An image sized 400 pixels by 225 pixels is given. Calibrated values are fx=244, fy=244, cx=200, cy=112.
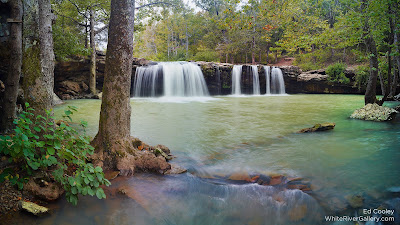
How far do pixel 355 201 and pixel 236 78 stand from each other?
21816 millimetres

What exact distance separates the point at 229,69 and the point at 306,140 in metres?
18.2

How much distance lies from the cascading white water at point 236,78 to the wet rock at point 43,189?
2229 centimetres

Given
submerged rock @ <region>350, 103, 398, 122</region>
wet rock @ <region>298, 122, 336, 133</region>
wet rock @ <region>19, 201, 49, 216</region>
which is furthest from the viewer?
submerged rock @ <region>350, 103, 398, 122</region>

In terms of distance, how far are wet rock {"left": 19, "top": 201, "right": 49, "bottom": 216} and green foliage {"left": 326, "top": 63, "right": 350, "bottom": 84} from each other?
24.4 meters

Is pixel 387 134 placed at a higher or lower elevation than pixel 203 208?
higher

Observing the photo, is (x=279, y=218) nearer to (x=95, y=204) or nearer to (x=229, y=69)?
(x=95, y=204)

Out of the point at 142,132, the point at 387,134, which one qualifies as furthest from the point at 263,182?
the point at 387,134

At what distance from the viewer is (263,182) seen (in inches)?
156

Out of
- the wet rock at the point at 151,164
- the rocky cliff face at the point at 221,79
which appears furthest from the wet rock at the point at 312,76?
the wet rock at the point at 151,164

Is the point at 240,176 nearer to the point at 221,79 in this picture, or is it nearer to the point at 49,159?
the point at 49,159

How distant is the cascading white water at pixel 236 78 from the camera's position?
79.5 feet

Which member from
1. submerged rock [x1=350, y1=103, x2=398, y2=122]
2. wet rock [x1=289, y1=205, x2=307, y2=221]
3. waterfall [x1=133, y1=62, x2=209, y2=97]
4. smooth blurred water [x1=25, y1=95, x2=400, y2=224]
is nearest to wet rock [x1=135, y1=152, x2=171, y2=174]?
smooth blurred water [x1=25, y1=95, x2=400, y2=224]

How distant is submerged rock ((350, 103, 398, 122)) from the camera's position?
9.20 m

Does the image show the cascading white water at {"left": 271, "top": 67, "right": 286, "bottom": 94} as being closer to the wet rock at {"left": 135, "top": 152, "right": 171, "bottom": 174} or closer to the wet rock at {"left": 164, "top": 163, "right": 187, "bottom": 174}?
the wet rock at {"left": 164, "top": 163, "right": 187, "bottom": 174}
